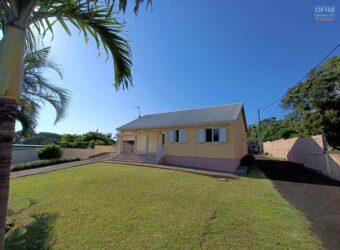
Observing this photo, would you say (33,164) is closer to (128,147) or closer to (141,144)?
(128,147)

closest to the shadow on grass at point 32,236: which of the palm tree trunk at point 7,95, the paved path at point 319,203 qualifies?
the palm tree trunk at point 7,95

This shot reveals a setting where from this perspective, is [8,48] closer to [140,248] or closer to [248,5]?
[140,248]

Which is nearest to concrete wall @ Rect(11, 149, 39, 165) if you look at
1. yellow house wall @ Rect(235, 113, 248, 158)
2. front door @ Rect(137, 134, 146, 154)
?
front door @ Rect(137, 134, 146, 154)

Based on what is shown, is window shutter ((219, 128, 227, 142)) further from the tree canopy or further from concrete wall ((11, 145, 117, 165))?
concrete wall ((11, 145, 117, 165))

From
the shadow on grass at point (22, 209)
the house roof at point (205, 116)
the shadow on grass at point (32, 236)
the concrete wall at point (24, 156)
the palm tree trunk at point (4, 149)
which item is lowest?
the shadow on grass at point (32, 236)

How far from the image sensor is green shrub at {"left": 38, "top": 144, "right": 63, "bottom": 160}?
790 inches

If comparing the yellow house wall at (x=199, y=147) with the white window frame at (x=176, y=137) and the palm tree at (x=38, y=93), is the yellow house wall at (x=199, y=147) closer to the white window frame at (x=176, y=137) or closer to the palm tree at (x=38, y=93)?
the white window frame at (x=176, y=137)

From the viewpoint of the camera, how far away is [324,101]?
14.5 m

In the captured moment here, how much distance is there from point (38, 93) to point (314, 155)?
58.5 ft

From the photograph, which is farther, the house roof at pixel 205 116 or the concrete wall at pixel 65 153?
the concrete wall at pixel 65 153

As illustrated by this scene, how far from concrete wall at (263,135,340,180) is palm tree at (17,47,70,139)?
47.7ft

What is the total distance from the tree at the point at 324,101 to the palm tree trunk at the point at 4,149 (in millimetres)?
17898

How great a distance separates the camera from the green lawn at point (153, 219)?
4.00 meters

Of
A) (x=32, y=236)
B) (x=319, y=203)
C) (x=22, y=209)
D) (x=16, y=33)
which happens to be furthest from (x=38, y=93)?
(x=319, y=203)
